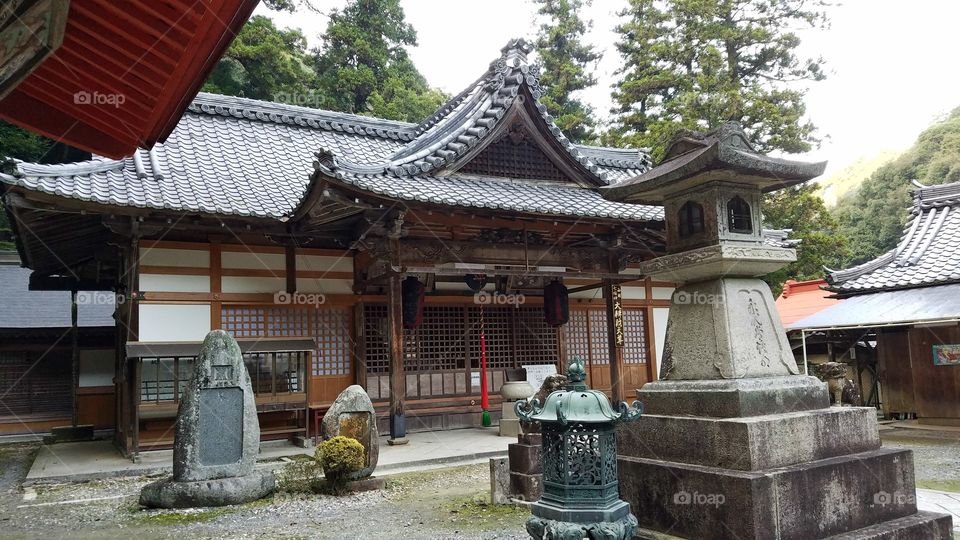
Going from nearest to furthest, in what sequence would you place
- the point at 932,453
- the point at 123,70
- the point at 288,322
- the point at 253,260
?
the point at 123,70
the point at 932,453
the point at 253,260
the point at 288,322

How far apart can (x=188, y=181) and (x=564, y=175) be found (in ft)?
24.5

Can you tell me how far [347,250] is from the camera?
13172mm

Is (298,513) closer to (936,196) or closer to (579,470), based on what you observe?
(579,470)

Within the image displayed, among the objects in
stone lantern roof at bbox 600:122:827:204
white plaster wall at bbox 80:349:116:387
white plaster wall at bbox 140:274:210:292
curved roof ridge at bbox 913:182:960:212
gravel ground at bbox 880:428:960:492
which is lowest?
gravel ground at bbox 880:428:960:492

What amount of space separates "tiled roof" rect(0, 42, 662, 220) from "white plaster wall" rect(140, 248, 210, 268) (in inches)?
44.3

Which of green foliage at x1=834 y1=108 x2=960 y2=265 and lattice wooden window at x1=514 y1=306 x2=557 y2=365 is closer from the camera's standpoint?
lattice wooden window at x1=514 y1=306 x2=557 y2=365

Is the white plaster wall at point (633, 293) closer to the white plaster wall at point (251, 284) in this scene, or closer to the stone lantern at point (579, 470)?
the white plaster wall at point (251, 284)

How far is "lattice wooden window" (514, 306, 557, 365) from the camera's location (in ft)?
49.3

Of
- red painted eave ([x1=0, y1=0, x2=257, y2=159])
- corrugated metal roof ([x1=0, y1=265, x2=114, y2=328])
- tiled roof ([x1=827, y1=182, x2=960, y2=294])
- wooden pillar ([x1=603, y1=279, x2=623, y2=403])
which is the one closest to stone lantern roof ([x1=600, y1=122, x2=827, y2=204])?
Answer: red painted eave ([x1=0, y1=0, x2=257, y2=159])

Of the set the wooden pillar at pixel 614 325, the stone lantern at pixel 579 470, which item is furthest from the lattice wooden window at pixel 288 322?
the stone lantern at pixel 579 470

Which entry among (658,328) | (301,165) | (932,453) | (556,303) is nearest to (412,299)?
(556,303)

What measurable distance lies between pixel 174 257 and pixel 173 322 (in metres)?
1.14

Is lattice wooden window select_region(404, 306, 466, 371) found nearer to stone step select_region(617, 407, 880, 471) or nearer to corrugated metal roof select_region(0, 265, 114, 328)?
stone step select_region(617, 407, 880, 471)

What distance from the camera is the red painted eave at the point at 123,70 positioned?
3.42 m
